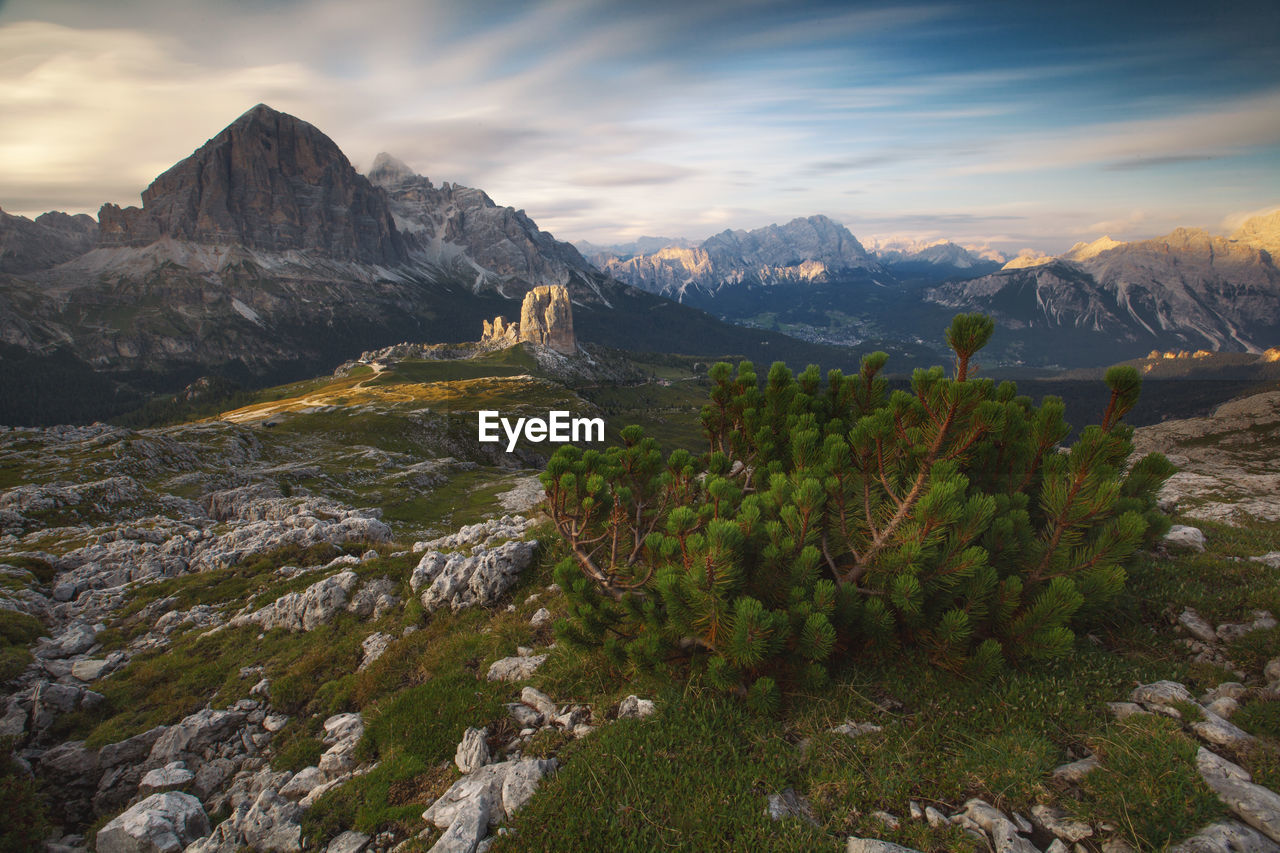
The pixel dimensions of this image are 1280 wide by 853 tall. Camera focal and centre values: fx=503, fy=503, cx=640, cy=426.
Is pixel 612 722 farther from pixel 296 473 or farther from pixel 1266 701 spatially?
pixel 296 473

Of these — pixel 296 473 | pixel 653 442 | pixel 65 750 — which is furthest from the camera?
pixel 296 473

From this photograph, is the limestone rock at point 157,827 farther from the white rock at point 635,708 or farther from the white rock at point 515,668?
the white rock at point 635,708

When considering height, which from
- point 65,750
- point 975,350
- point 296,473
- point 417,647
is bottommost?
point 296,473

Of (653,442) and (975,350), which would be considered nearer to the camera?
(975,350)

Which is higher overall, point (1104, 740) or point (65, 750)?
point (1104, 740)

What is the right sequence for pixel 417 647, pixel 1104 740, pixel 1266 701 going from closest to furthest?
pixel 1104 740 < pixel 1266 701 < pixel 417 647

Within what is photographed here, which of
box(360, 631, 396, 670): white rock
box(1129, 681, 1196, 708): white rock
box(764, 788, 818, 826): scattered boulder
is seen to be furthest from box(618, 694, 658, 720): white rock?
box(360, 631, 396, 670): white rock

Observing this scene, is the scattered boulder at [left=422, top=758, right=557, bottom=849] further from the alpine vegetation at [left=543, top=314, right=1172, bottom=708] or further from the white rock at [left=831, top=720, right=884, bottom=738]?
the white rock at [left=831, top=720, right=884, bottom=738]

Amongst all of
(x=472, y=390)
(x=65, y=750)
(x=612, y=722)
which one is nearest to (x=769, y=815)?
(x=612, y=722)

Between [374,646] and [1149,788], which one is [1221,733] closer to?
[1149,788]
